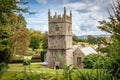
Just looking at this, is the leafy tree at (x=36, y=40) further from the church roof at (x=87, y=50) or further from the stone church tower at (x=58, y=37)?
the church roof at (x=87, y=50)

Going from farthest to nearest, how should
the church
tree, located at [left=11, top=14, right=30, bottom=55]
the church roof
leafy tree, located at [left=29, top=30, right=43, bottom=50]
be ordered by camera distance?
1. leafy tree, located at [left=29, top=30, right=43, bottom=50]
2. the church
3. the church roof
4. tree, located at [left=11, top=14, right=30, bottom=55]

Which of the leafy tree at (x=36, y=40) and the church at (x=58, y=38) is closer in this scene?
the church at (x=58, y=38)

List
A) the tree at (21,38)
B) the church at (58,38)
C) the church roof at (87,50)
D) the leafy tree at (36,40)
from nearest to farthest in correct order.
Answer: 1. the tree at (21,38)
2. the church roof at (87,50)
3. the church at (58,38)
4. the leafy tree at (36,40)

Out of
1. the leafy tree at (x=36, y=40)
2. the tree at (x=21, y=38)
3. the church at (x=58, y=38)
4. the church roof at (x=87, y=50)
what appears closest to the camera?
the tree at (x=21, y=38)

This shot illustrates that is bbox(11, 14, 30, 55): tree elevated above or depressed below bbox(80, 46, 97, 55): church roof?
above

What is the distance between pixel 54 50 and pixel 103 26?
31.4m

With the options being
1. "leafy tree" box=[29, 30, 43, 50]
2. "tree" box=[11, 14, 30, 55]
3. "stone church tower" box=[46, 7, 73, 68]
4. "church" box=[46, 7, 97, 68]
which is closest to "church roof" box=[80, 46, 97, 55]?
"church" box=[46, 7, 97, 68]

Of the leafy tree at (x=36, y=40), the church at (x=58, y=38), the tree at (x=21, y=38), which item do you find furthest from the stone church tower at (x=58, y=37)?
the leafy tree at (x=36, y=40)

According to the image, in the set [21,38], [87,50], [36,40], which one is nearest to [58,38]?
[87,50]

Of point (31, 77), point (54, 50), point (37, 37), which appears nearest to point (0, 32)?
point (31, 77)

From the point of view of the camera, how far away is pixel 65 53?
145ft

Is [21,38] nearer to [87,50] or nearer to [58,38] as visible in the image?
[58,38]

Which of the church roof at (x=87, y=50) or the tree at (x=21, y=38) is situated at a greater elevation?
the tree at (x=21, y=38)

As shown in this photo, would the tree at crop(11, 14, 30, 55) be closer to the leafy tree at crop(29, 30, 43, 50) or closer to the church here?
the church
